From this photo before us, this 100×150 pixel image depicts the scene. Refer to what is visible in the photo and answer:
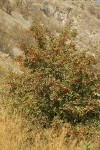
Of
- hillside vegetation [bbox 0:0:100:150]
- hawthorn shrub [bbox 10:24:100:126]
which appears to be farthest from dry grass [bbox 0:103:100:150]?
hawthorn shrub [bbox 10:24:100:126]

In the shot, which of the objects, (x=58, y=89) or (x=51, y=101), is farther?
(x=51, y=101)

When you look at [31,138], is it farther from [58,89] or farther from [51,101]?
[58,89]

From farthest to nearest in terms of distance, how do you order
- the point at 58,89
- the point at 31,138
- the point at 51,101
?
1. the point at 51,101
2. the point at 58,89
3. the point at 31,138

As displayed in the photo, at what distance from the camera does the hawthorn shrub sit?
781 centimetres

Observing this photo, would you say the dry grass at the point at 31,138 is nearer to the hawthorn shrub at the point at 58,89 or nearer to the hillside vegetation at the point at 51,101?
the hillside vegetation at the point at 51,101

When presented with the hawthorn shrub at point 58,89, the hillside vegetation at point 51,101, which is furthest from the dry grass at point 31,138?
the hawthorn shrub at point 58,89

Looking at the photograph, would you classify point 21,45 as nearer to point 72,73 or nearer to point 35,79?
point 35,79

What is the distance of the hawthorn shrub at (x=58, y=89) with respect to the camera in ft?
25.6

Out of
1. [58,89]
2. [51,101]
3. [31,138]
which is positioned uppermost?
[58,89]

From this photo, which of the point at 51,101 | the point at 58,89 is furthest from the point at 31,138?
the point at 58,89

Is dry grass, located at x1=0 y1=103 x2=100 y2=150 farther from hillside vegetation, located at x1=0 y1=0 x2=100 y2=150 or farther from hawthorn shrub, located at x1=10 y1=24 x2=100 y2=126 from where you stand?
hawthorn shrub, located at x1=10 y1=24 x2=100 y2=126

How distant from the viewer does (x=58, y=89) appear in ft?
25.2

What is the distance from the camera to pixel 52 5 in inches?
1569

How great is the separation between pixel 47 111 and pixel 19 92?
1.24m
